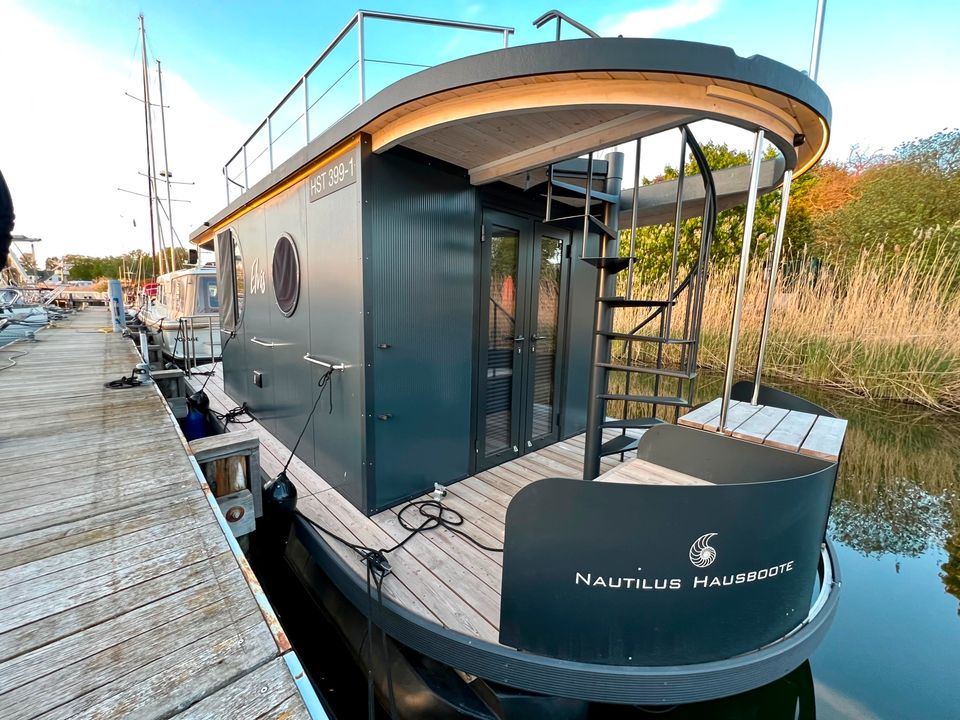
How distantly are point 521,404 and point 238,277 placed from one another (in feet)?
12.3

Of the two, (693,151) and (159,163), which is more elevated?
(159,163)

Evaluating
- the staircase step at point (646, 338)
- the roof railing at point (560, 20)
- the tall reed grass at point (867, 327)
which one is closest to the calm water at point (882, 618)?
the tall reed grass at point (867, 327)

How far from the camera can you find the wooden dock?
899 millimetres

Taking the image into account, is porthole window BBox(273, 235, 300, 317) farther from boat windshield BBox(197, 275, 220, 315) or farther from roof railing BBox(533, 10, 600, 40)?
boat windshield BBox(197, 275, 220, 315)

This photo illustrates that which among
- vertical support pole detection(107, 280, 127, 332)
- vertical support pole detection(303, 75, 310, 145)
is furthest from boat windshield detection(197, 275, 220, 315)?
vertical support pole detection(303, 75, 310, 145)

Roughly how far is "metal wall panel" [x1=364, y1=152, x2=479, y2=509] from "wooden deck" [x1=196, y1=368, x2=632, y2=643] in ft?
0.81

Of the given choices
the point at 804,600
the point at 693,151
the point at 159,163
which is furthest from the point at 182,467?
the point at 159,163

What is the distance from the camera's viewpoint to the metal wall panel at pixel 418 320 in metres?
2.49

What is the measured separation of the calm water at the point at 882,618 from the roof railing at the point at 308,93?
A: 3.28 m

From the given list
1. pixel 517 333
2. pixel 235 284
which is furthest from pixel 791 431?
pixel 235 284

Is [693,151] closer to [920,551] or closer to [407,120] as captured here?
[407,120]

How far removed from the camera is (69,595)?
1.20 m

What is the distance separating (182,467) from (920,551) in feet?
16.0

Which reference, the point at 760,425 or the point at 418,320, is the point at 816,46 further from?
the point at 418,320
